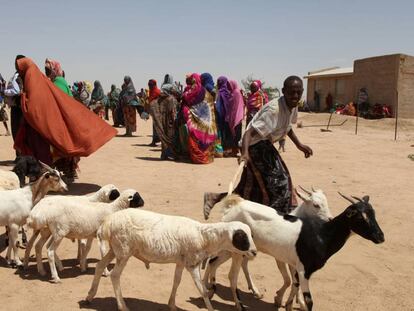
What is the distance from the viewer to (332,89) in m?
34.1

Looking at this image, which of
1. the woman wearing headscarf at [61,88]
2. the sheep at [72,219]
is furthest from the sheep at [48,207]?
the woman wearing headscarf at [61,88]

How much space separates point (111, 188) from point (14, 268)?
50.9 inches

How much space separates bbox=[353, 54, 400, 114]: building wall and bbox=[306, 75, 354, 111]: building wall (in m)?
1.63

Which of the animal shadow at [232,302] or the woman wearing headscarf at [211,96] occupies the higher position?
the woman wearing headscarf at [211,96]

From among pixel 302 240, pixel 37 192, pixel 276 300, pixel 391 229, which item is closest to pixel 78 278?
pixel 37 192

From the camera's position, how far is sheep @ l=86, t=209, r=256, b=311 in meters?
3.89

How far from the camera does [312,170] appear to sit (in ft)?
38.8

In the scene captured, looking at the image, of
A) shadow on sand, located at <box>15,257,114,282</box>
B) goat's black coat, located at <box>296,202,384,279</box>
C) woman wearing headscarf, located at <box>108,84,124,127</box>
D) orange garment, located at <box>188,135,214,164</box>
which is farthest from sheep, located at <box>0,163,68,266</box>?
woman wearing headscarf, located at <box>108,84,124,127</box>

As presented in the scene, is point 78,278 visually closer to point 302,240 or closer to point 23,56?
point 302,240

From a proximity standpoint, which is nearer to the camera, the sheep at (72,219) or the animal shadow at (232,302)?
the animal shadow at (232,302)

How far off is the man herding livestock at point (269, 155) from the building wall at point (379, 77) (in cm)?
2300

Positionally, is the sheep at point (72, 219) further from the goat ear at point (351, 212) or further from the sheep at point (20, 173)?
the goat ear at point (351, 212)

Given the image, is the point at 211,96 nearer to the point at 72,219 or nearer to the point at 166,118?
the point at 166,118

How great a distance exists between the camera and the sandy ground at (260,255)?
458 cm
